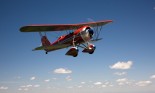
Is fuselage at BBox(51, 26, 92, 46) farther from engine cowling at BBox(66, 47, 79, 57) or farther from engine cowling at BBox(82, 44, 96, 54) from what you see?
engine cowling at BBox(66, 47, 79, 57)

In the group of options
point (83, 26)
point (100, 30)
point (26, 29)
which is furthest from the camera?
point (100, 30)

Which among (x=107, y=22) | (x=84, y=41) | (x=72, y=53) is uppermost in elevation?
(x=107, y=22)

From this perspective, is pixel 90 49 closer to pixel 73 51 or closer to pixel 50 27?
pixel 73 51

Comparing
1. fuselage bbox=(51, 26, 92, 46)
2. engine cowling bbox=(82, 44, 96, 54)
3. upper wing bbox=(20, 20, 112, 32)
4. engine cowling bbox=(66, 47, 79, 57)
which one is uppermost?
upper wing bbox=(20, 20, 112, 32)

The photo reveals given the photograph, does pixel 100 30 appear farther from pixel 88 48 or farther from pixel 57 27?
pixel 57 27

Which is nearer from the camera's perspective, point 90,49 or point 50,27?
point 50,27

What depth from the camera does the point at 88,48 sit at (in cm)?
2872

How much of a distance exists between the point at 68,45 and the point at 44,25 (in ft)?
Answer: 13.0

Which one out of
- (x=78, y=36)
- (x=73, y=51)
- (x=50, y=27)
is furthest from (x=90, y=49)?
(x=50, y=27)

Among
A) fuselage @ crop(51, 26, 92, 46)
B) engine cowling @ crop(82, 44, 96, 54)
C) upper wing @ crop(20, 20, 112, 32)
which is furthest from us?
engine cowling @ crop(82, 44, 96, 54)

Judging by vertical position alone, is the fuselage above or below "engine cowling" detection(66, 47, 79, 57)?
above

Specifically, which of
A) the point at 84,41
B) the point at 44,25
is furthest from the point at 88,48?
the point at 44,25

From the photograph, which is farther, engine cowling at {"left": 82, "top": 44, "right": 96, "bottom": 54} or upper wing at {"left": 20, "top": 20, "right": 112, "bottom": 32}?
engine cowling at {"left": 82, "top": 44, "right": 96, "bottom": 54}

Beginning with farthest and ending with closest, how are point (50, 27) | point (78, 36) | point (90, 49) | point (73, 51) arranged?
point (90, 49)
point (50, 27)
point (78, 36)
point (73, 51)
